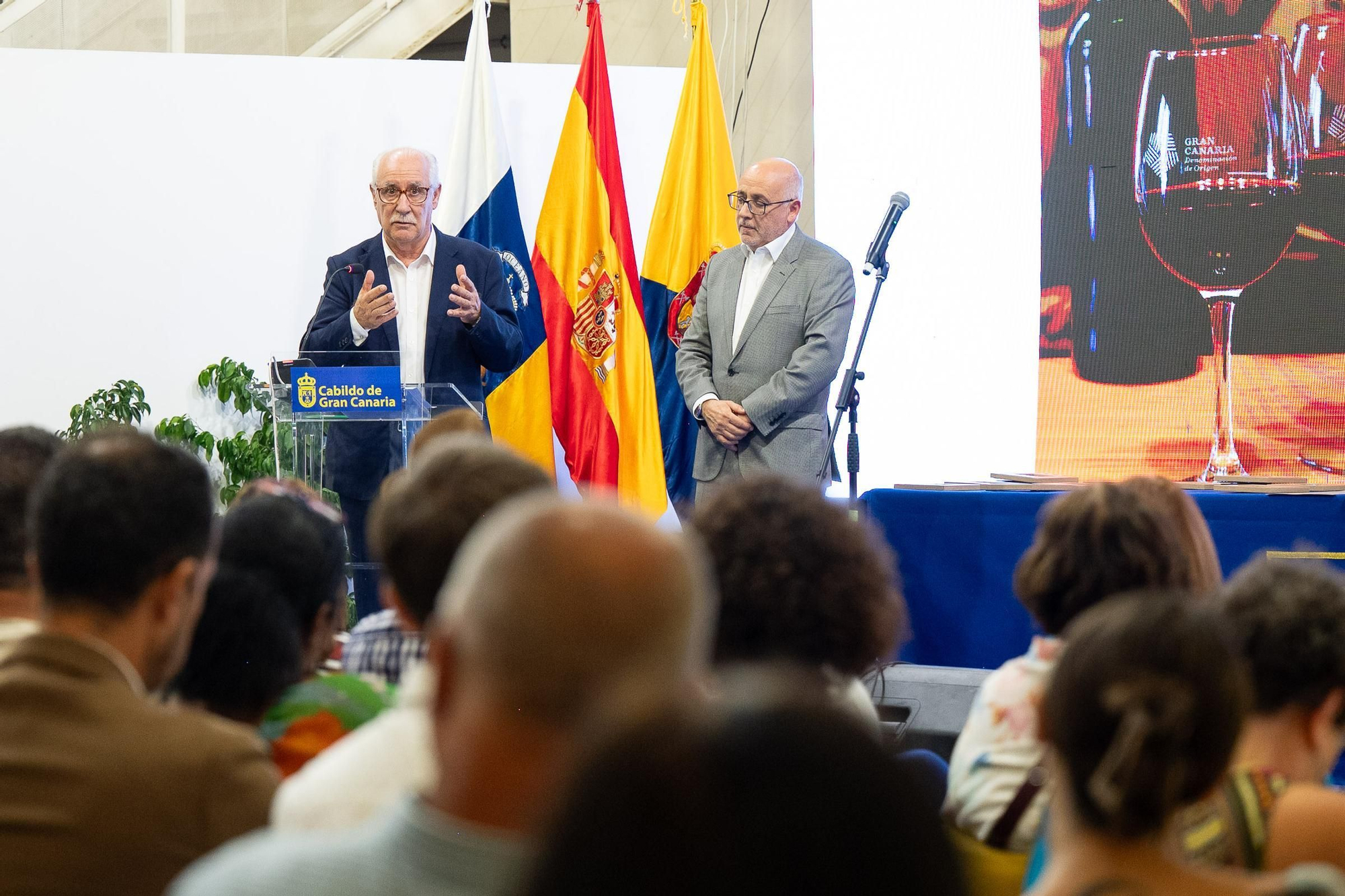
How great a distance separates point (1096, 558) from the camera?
6.15 ft

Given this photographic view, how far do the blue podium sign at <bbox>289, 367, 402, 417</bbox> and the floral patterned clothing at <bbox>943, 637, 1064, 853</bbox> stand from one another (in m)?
2.20

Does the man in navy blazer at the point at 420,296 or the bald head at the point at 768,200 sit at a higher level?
the bald head at the point at 768,200

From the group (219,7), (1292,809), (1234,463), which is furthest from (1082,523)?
(219,7)

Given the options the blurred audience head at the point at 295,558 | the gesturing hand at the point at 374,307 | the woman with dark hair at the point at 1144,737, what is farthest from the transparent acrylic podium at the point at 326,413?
the woman with dark hair at the point at 1144,737

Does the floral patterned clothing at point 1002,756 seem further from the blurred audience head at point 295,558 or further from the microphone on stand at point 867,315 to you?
the microphone on stand at point 867,315

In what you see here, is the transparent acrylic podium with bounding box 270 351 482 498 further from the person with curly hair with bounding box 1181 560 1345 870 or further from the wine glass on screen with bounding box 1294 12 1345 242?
the wine glass on screen with bounding box 1294 12 1345 242

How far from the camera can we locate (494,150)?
570 centimetres

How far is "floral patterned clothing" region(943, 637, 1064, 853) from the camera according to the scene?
68.7 inches

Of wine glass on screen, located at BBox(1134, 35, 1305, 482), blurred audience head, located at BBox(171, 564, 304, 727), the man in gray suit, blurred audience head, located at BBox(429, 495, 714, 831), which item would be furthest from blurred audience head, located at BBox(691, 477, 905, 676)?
wine glass on screen, located at BBox(1134, 35, 1305, 482)

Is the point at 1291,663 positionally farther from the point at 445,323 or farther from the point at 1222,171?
the point at 1222,171

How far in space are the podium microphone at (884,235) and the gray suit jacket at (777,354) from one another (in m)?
0.32

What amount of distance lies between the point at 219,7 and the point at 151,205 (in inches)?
80.4

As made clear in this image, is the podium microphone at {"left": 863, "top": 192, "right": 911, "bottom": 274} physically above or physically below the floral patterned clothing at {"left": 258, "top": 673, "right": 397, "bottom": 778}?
above

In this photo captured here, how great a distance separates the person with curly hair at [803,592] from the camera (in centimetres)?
169
